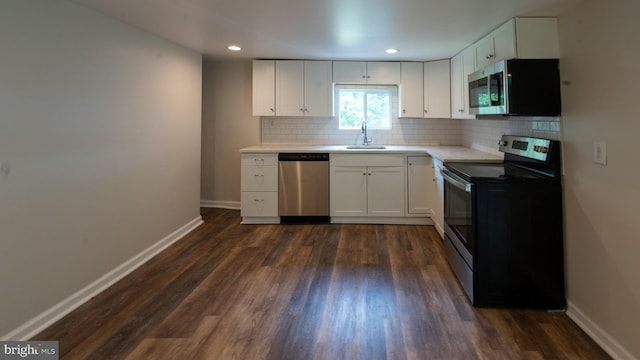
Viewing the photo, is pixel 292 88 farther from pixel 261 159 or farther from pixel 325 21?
pixel 325 21

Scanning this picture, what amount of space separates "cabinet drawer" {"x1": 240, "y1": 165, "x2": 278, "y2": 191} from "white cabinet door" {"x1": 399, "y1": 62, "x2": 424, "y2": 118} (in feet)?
6.25

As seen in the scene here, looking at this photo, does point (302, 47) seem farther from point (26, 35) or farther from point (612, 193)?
point (612, 193)

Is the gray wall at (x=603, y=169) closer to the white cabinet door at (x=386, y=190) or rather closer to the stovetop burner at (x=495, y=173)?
the stovetop burner at (x=495, y=173)

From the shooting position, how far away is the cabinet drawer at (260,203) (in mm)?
4445

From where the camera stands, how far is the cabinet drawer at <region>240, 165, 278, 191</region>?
4.43m

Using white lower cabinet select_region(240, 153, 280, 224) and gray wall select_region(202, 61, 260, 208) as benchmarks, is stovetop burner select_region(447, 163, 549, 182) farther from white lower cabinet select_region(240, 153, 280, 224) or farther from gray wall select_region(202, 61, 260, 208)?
gray wall select_region(202, 61, 260, 208)

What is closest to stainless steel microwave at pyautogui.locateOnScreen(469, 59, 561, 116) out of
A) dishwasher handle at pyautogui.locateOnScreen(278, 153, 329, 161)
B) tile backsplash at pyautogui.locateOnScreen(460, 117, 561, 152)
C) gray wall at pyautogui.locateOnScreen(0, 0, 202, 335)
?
tile backsplash at pyautogui.locateOnScreen(460, 117, 561, 152)

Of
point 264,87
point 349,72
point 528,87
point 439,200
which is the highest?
point 349,72

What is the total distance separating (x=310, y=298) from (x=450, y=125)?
3.46 metres

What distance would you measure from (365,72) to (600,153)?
3083 millimetres

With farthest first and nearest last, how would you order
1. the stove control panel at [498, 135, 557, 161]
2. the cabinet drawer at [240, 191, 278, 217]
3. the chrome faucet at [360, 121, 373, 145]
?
the chrome faucet at [360, 121, 373, 145] < the cabinet drawer at [240, 191, 278, 217] < the stove control panel at [498, 135, 557, 161]

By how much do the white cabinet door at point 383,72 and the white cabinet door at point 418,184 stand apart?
110cm

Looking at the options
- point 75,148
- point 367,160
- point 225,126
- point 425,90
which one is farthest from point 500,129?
point 75,148

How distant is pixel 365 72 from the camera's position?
15.3 ft
